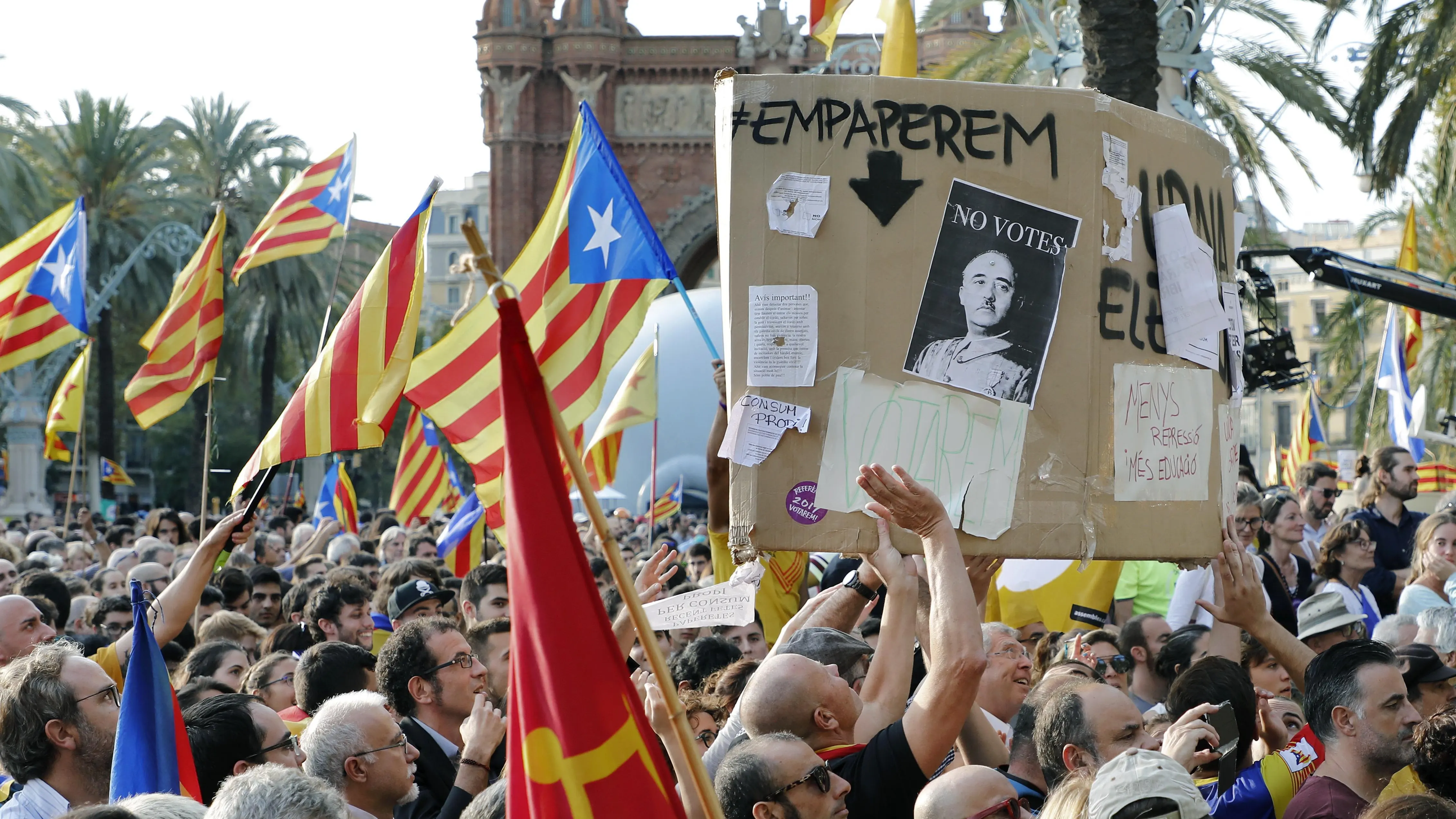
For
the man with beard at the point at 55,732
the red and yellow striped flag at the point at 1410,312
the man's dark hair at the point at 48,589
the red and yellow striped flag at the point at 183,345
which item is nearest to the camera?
the man with beard at the point at 55,732

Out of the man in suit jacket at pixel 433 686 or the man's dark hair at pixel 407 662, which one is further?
the man's dark hair at pixel 407 662

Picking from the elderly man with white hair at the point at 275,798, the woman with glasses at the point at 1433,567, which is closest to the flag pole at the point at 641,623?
the elderly man with white hair at the point at 275,798

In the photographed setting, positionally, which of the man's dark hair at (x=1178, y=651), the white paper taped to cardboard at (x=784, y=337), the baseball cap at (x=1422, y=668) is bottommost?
the man's dark hair at (x=1178, y=651)

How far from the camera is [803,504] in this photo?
11.5 feet

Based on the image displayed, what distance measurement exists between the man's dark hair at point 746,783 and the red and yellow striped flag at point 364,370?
3.21 meters

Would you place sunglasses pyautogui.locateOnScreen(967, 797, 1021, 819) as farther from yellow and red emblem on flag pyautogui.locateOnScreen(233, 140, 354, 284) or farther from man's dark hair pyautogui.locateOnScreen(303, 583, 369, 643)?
yellow and red emblem on flag pyautogui.locateOnScreen(233, 140, 354, 284)

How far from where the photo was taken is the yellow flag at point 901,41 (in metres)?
4.31

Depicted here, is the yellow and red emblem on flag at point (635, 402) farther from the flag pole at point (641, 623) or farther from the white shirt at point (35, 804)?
the flag pole at point (641, 623)

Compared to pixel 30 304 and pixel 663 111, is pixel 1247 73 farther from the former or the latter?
pixel 663 111

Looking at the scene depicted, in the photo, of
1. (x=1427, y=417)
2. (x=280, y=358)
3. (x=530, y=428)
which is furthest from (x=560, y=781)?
(x=280, y=358)

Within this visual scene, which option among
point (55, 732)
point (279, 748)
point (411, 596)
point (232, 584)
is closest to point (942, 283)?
point (279, 748)

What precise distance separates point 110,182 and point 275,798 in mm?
30656

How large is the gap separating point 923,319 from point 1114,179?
62cm

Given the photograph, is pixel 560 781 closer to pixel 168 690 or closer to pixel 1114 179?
pixel 1114 179
